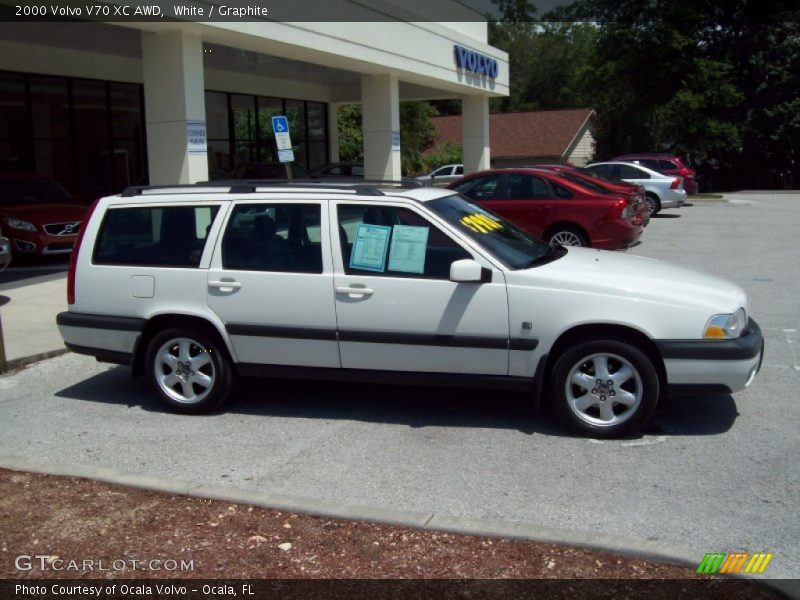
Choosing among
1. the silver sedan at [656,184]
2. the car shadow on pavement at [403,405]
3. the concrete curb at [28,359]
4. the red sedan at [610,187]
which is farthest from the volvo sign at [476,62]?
the car shadow on pavement at [403,405]

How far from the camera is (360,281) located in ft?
19.9

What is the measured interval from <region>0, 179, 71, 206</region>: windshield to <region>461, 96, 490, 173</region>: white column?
1523cm

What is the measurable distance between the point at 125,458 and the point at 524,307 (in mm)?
2836

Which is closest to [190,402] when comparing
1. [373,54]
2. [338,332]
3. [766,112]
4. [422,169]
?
A: [338,332]

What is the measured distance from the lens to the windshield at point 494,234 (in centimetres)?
611

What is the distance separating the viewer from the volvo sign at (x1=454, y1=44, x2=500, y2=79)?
2412cm

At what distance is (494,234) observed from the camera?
21.1 feet

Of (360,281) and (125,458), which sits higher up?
(360,281)

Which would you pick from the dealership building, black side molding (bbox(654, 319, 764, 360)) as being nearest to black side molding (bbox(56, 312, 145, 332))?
black side molding (bbox(654, 319, 764, 360))

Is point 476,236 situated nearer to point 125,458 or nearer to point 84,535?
point 125,458

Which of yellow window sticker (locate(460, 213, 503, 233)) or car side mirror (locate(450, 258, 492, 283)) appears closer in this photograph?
car side mirror (locate(450, 258, 492, 283))

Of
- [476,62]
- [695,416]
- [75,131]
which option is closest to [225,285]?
[695,416]

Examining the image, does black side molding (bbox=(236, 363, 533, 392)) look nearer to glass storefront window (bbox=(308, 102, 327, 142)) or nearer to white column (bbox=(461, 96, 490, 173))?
white column (bbox=(461, 96, 490, 173))

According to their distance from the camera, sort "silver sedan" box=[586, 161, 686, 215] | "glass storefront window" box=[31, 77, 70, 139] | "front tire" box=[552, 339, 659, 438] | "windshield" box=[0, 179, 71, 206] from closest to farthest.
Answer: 1. "front tire" box=[552, 339, 659, 438]
2. "windshield" box=[0, 179, 71, 206]
3. "glass storefront window" box=[31, 77, 70, 139]
4. "silver sedan" box=[586, 161, 686, 215]
